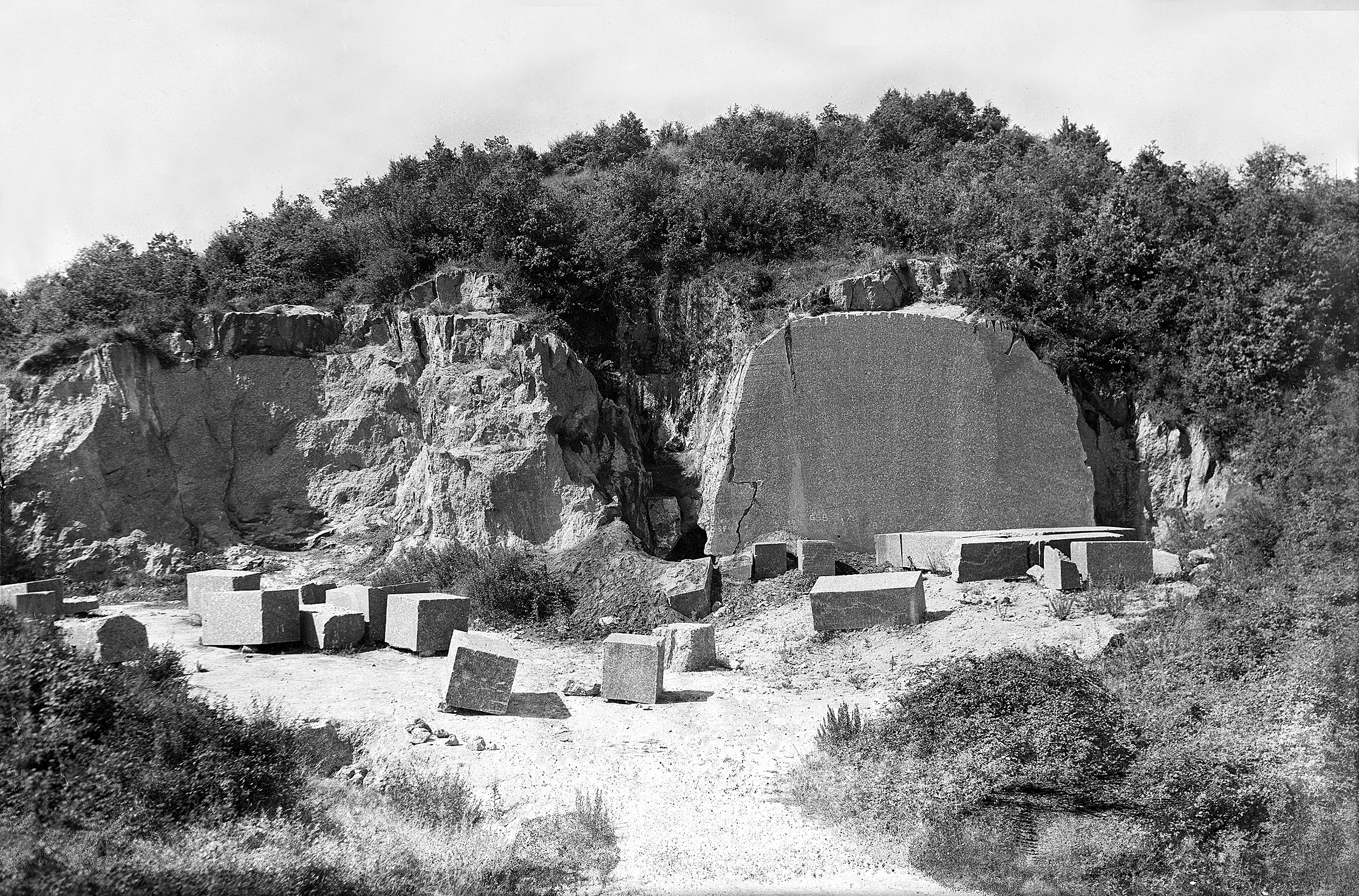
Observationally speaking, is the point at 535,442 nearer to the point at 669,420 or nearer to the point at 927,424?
the point at 669,420

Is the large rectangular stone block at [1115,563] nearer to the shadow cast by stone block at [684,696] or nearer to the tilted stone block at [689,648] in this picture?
the tilted stone block at [689,648]

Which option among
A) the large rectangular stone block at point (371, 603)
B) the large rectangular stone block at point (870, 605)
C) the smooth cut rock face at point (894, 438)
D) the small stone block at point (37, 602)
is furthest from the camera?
the smooth cut rock face at point (894, 438)

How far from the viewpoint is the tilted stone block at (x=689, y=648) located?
11.0 metres

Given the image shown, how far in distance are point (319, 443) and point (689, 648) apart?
9.39 m

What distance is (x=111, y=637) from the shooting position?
1008 centimetres

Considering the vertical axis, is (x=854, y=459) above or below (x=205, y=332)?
below

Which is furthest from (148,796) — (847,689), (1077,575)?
(1077,575)

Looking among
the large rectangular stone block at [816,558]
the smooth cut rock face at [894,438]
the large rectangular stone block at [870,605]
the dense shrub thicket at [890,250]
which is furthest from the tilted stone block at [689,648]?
the dense shrub thicket at [890,250]

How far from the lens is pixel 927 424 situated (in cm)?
1566

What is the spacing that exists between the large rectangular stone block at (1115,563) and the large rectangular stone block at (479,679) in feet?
22.2

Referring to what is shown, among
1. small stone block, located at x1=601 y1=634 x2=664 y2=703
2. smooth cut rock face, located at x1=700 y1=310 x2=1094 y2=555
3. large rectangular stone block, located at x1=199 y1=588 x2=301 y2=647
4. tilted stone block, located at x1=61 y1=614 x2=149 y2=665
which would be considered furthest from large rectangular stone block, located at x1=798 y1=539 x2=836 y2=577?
tilted stone block, located at x1=61 y1=614 x2=149 y2=665

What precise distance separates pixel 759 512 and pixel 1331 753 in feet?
30.5

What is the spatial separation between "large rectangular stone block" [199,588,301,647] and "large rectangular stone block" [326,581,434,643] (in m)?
0.73

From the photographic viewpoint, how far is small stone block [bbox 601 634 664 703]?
9477 millimetres
